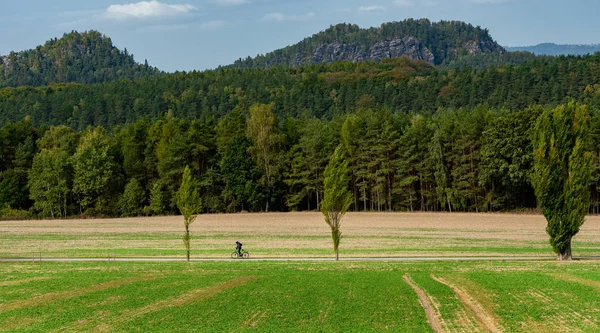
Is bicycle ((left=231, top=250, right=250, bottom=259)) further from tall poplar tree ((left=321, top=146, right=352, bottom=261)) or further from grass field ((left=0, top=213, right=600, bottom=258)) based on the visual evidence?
tall poplar tree ((left=321, top=146, right=352, bottom=261))

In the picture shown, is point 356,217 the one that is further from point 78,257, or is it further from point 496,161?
point 78,257

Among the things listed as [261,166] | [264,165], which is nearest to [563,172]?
[261,166]

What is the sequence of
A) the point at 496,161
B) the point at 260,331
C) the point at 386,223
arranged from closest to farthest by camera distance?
the point at 260,331 → the point at 386,223 → the point at 496,161

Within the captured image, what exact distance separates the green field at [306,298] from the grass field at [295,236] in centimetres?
1327

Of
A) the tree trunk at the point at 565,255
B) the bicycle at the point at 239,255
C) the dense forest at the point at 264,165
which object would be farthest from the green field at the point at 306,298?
the dense forest at the point at 264,165

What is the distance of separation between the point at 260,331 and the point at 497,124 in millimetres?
85391

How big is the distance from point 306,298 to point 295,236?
4348 centimetres

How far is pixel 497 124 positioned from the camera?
10188 centimetres

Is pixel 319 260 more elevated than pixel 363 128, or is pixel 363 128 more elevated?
pixel 363 128

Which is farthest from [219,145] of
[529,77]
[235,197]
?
[529,77]

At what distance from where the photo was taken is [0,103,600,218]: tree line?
356 feet

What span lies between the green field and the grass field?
1327 centimetres

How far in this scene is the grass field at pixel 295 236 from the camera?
56719 mm

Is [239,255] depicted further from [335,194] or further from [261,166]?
[261,166]
